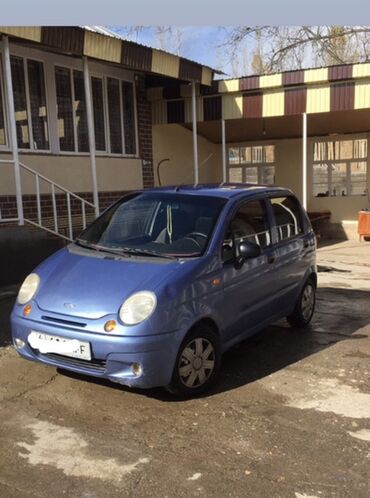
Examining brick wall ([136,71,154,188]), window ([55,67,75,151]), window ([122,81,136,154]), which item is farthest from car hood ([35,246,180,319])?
brick wall ([136,71,154,188])

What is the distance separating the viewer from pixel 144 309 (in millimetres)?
3701

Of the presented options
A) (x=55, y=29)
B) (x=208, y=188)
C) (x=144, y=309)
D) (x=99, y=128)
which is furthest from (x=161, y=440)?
(x=99, y=128)

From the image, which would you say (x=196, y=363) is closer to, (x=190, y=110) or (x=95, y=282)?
(x=95, y=282)

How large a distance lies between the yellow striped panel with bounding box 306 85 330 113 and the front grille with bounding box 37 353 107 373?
29.1 ft

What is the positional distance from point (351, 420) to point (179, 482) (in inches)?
56.6

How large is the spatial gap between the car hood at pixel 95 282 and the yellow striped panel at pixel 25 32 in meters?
4.10

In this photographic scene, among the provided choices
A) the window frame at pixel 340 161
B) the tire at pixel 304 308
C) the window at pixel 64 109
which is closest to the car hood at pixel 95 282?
the tire at pixel 304 308

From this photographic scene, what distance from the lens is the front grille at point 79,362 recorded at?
375 cm

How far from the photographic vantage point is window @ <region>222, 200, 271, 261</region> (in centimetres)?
450

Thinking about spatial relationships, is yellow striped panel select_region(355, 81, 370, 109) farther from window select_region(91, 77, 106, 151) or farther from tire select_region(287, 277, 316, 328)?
tire select_region(287, 277, 316, 328)

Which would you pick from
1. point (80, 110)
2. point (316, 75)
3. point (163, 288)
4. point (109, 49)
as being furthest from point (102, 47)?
point (163, 288)

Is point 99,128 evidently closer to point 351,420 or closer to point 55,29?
point 55,29

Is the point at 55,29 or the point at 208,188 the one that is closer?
the point at 208,188

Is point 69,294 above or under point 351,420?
above
